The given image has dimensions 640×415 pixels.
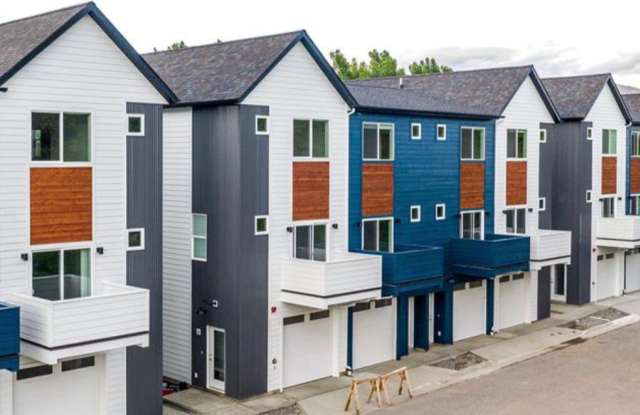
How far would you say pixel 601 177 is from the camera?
37.6m

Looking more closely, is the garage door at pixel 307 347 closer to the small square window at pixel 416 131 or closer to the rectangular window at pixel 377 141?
the rectangular window at pixel 377 141

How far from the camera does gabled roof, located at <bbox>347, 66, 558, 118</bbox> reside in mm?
28703

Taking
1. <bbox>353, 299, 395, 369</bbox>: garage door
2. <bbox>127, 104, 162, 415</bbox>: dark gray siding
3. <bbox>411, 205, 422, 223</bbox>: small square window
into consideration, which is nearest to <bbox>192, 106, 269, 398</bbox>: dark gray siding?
<bbox>127, 104, 162, 415</bbox>: dark gray siding

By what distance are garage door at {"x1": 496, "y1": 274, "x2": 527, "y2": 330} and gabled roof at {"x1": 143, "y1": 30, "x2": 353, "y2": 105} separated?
11055 millimetres

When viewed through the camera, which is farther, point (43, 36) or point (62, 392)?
point (62, 392)

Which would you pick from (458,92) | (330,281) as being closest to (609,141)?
(458,92)

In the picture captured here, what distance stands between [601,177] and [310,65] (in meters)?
18.9

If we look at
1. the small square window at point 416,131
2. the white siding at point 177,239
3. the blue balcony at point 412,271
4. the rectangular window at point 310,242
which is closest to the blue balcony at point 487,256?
the blue balcony at point 412,271

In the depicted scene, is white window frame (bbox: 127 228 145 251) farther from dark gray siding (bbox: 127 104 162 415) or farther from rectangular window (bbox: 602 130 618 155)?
rectangular window (bbox: 602 130 618 155)

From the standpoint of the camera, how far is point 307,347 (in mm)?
24547

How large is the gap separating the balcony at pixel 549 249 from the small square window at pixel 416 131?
6.09 m

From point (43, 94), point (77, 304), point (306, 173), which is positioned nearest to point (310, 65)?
point (306, 173)

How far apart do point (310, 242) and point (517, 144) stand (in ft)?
37.7

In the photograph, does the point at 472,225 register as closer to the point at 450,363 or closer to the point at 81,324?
the point at 450,363
